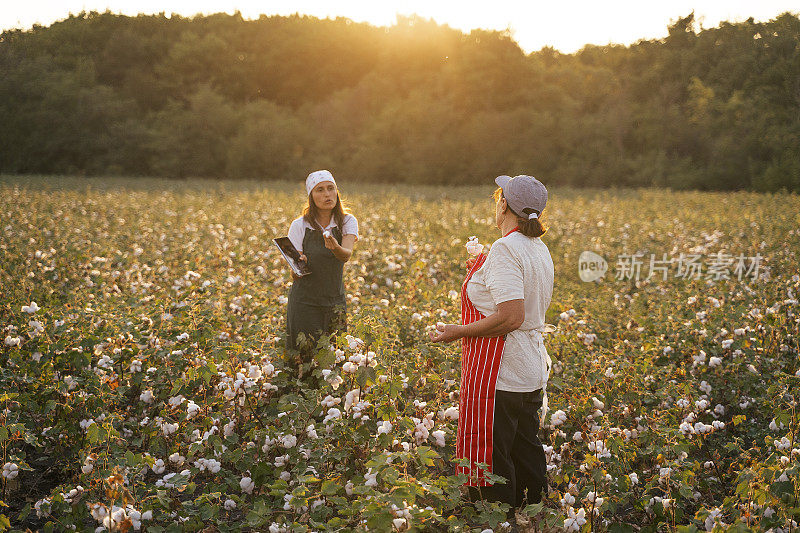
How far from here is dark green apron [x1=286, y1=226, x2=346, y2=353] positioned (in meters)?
4.48

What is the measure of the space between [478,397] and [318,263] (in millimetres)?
1927

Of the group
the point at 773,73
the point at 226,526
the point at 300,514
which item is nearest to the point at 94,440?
the point at 226,526

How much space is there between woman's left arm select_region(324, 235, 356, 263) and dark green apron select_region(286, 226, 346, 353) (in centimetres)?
10

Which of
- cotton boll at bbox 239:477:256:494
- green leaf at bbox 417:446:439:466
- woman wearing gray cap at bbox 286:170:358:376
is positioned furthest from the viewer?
woman wearing gray cap at bbox 286:170:358:376

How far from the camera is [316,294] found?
4.52 metres

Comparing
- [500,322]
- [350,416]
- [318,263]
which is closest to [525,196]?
[500,322]

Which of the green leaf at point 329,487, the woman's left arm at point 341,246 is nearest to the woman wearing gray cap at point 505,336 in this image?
the green leaf at point 329,487

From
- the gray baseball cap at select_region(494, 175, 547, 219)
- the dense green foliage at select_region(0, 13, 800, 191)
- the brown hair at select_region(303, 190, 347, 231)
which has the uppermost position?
the dense green foliage at select_region(0, 13, 800, 191)

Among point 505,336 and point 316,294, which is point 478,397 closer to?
point 505,336

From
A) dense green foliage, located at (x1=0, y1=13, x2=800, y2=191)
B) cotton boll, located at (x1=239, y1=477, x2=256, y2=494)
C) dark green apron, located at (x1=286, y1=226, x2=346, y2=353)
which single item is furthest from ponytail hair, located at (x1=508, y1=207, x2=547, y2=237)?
dense green foliage, located at (x1=0, y1=13, x2=800, y2=191)

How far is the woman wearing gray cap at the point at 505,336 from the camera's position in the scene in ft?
9.02

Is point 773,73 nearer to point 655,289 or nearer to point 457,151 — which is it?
point 457,151

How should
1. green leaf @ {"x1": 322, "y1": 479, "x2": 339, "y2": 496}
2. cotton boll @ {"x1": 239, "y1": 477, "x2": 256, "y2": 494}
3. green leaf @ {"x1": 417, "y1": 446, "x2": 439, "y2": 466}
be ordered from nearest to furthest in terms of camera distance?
green leaf @ {"x1": 417, "y1": 446, "x2": 439, "y2": 466} < green leaf @ {"x1": 322, "y1": 479, "x2": 339, "y2": 496} < cotton boll @ {"x1": 239, "y1": 477, "x2": 256, "y2": 494}

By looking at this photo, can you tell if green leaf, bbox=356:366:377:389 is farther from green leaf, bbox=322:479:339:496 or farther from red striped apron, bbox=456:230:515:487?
green leaf, bbox=322:479:339:496
